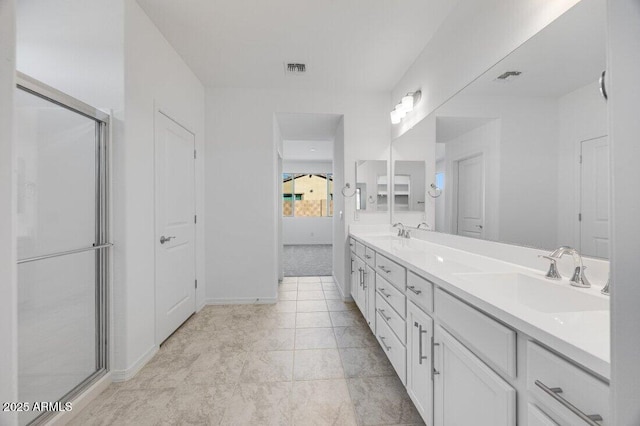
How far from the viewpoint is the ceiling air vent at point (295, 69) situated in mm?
2834

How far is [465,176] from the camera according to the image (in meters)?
1.89

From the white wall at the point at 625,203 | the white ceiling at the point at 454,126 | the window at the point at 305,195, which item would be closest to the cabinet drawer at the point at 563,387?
the white wall at the point at 625,203

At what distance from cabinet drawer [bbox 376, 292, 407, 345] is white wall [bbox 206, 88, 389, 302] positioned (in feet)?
4.87

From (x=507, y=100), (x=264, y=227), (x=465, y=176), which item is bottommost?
(x=264, y=227)

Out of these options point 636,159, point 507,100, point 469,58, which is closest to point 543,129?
point 507,100

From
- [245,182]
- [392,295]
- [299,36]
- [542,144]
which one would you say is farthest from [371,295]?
[299,36]

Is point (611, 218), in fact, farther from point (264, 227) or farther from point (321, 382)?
point (264, 227)

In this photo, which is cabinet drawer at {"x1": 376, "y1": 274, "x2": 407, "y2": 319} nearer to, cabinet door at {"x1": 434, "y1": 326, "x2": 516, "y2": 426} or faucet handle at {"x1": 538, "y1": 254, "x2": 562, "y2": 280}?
cabinet door at {"x1": 434, "y1": 326, "x2": 516, "y2": 426}

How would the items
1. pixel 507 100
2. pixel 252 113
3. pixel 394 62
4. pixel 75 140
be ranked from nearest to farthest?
pixel 507 100, pixel 75 140, pixel 394 62, pixel 252 113

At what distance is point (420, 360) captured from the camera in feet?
4.50

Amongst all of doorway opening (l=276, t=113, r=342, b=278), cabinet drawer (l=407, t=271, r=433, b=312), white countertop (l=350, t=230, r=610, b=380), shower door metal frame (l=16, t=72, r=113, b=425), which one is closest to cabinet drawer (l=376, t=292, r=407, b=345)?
cabinet drawer (l=407, t=271, r=433, b=312)

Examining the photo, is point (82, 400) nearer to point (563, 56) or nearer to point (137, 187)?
point (137, 187)

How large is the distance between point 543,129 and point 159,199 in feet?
8.50

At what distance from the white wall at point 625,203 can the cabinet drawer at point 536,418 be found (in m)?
0.46
